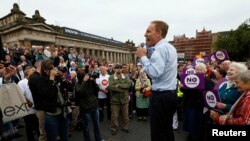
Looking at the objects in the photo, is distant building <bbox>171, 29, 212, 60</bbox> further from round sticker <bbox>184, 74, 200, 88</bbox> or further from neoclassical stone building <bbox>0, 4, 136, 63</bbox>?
round sticker <bbox>184, 74, 200, 88</bbox>

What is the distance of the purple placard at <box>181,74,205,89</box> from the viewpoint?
6.05 meters

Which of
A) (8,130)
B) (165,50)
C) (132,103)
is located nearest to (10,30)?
(132,103)

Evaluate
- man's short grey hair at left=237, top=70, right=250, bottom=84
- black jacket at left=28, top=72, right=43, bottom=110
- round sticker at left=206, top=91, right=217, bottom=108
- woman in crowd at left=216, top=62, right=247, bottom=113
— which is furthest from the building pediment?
man's short grey hair at left=237, top=70, right=250, bottom=84

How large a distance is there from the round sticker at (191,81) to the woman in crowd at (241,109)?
258 cm

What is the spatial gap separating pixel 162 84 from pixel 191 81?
3.28 m

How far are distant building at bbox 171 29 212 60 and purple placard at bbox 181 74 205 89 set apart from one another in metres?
158

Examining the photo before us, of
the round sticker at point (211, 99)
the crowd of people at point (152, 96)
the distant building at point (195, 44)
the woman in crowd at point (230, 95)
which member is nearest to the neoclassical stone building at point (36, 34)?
the crowd of people at point (152, 96)

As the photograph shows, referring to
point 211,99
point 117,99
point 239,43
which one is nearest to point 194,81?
point 211,99

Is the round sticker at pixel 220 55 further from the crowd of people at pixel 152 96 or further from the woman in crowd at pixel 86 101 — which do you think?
the woman in crowd at pixel 86 101

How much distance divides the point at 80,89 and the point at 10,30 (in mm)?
32800

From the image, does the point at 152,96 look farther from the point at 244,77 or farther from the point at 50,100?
the point at 50,100

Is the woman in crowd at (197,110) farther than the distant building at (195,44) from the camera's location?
No

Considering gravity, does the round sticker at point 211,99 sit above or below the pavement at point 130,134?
above

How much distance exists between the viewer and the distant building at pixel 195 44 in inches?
Answer: 6422
